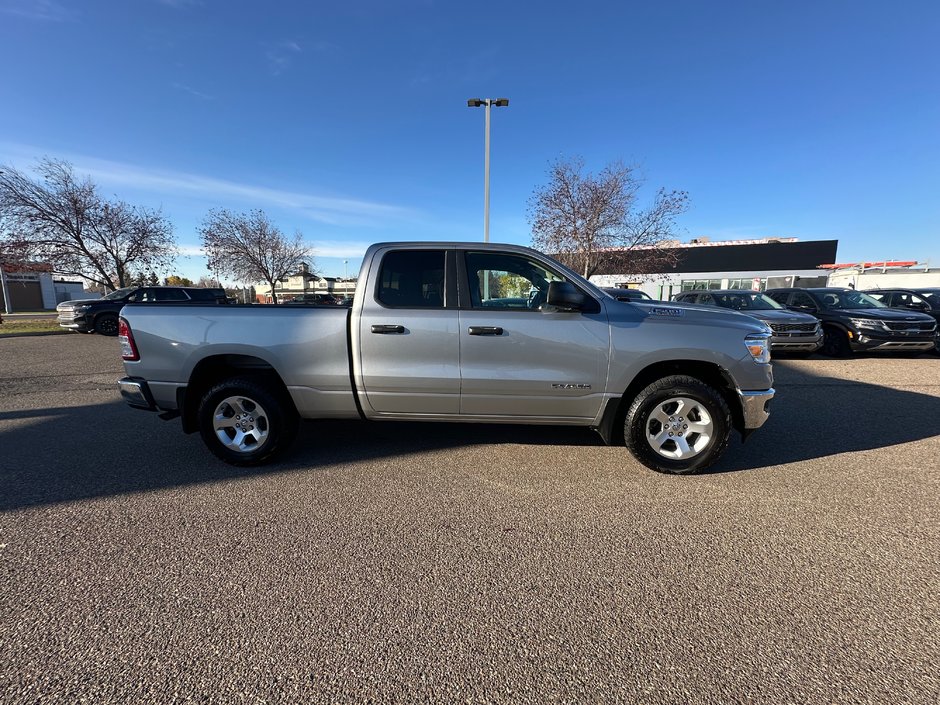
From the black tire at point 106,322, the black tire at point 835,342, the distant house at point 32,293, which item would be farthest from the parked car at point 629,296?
the distant house at point 32,293

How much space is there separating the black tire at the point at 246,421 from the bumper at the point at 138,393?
51cm

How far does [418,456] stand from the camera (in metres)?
3.96

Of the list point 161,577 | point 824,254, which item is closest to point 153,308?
point 161,577

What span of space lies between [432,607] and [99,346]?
1427 cm

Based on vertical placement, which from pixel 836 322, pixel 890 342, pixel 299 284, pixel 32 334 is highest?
pixel 299 284

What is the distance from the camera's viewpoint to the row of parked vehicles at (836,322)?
351 inches

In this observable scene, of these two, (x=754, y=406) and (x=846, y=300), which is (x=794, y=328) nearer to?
(x=846, y=300)

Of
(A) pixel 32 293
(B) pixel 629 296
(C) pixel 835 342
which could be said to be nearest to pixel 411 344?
(B) pixel 629 296

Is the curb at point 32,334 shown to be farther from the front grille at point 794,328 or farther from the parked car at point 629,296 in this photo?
the front grille at point 794,328

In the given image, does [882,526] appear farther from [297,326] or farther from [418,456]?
[297,326]

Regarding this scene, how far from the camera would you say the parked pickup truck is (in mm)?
3521

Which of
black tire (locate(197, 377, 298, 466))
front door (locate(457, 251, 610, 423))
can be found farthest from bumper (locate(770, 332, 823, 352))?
black tire (locate(197, 377, 298, 466))

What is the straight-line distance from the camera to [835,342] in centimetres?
970

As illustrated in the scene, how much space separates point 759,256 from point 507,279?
154ft
